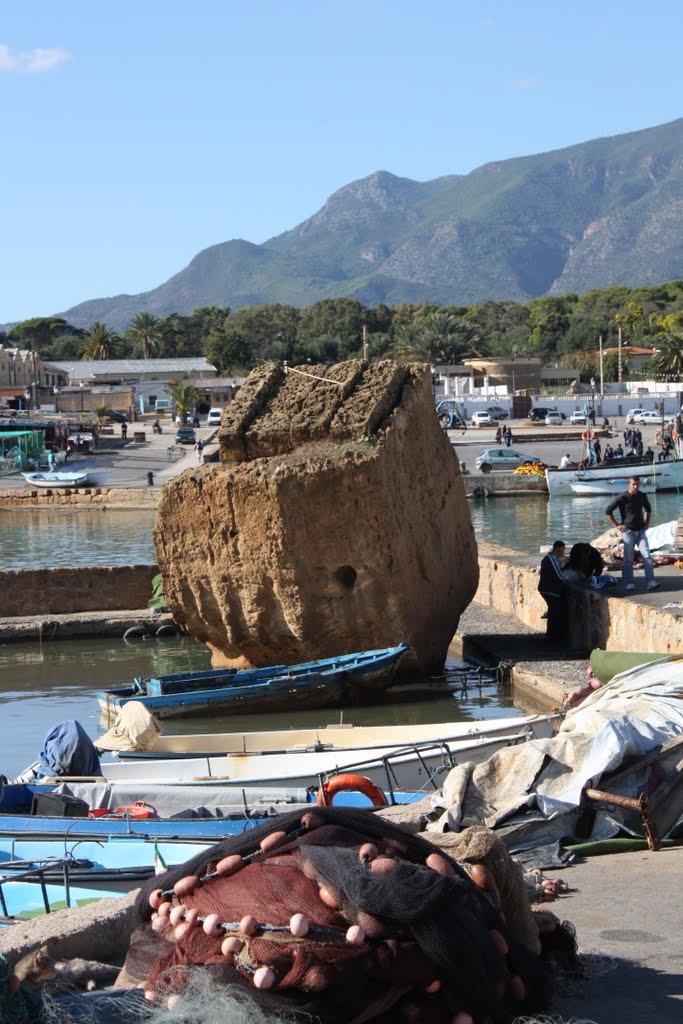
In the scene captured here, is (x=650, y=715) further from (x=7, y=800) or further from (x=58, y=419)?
(x=58, y=419)

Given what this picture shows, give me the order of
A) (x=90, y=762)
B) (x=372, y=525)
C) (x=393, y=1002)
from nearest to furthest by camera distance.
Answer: (x=393, y=1002)
(x=90, y=762)
(x=372, y=525)

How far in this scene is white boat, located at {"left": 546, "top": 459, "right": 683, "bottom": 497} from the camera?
5022 cm

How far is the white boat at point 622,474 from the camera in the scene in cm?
5022

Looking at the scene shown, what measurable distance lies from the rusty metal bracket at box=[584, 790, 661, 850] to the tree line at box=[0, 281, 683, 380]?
94319mm

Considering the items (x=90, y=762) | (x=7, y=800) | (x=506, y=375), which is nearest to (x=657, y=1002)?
(x=7, y=800)

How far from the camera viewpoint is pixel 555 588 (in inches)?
671

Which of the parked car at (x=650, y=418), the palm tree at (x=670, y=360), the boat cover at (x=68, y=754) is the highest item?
the palm tree at (x=670, y=360)

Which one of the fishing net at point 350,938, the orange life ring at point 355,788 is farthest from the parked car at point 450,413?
the fishing net at point 350,938

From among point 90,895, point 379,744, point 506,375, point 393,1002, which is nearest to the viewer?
point 393,1002

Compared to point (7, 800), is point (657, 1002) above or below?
above

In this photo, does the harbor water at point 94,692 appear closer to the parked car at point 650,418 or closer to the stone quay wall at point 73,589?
the stone quay wall at point 73,589

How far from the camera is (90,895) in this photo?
767cm

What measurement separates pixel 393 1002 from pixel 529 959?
641mm

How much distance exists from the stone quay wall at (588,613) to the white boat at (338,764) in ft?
10.4
